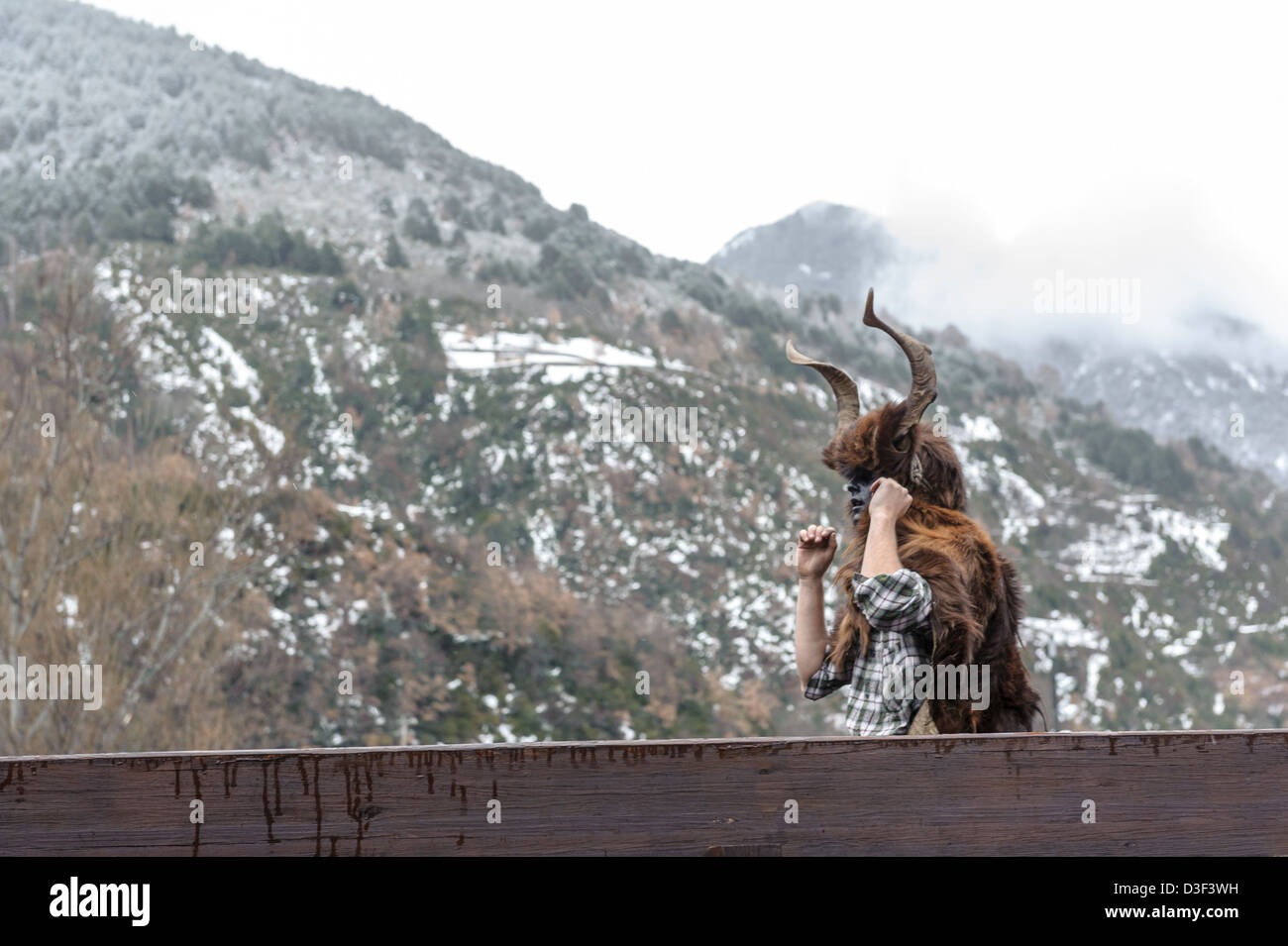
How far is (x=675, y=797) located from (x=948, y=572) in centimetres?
195

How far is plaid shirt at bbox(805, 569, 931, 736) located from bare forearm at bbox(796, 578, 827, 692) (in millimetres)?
39

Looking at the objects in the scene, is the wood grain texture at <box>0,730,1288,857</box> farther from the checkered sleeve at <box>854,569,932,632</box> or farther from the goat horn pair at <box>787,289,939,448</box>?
the goat horn pair at <box>787,289,939,448</box>

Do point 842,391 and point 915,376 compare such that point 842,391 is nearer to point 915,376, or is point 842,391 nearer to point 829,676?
point 915,376

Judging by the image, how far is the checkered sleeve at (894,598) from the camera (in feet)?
10.9

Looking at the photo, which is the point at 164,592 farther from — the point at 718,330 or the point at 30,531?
the point at 718,330

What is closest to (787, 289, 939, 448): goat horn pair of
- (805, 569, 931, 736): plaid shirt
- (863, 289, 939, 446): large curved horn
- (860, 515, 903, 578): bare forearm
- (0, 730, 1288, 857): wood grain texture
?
(863, 289, 939, 446): large curved horn

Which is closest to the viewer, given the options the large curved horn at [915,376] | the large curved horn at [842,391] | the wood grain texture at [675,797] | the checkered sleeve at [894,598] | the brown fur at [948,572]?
the wood grain texture at [675,797]

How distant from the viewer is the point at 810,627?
3697 mm

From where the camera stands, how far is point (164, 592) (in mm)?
20797

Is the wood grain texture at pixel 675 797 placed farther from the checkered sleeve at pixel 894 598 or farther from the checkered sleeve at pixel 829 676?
the checkered sleeve at pixel 829 676

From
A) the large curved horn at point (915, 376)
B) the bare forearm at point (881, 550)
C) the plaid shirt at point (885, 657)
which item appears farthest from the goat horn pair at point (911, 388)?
the plaid shirt at point (885, 657)

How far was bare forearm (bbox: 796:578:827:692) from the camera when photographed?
3680 millimetres

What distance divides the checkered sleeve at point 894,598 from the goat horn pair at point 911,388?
647mm
